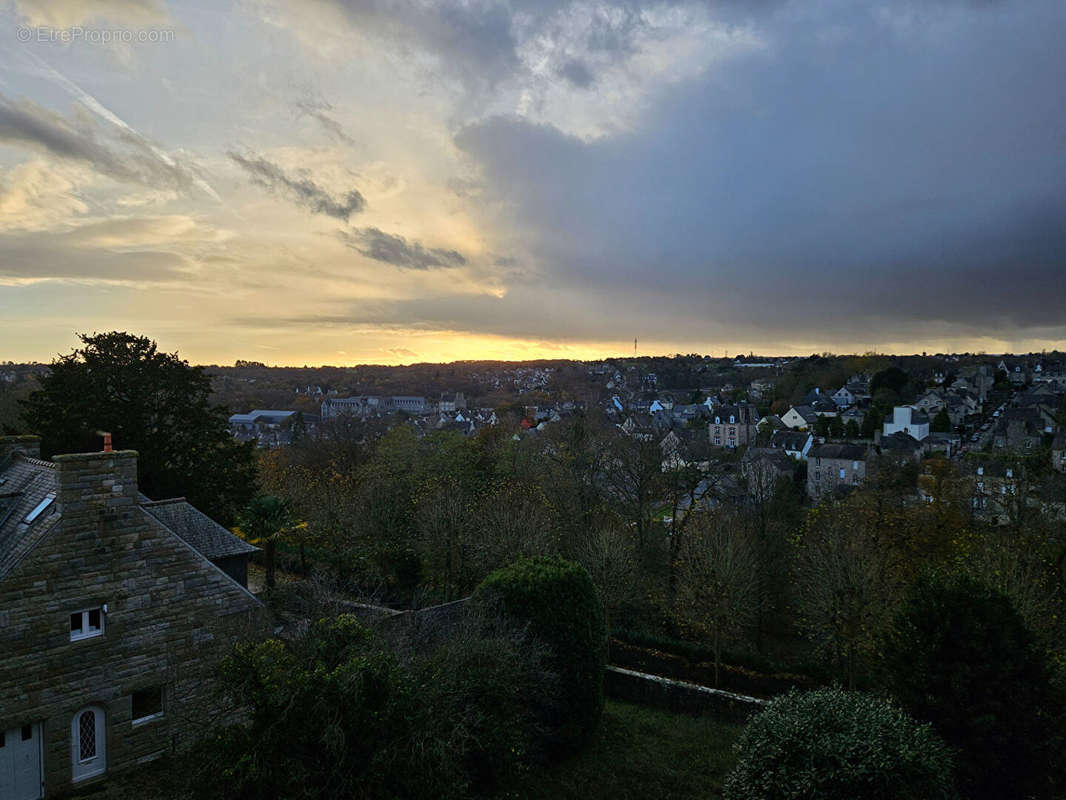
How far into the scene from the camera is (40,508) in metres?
11.2

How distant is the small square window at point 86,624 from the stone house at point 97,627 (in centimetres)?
2

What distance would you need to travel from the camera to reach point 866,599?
16875 mm

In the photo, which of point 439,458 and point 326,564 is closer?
point 326,564

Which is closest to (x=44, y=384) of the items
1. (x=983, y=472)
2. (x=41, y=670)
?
(x=41, y=670)

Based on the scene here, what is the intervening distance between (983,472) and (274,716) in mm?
37547

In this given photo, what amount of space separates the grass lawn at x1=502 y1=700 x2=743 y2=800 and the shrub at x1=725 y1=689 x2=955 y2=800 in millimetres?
2428

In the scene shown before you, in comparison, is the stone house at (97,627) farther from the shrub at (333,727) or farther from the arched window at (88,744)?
the shrub at (333,727)

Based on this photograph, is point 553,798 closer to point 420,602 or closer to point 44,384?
point 420,602

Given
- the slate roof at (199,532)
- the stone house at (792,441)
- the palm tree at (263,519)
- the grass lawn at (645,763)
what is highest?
the slate roof at (199,532)

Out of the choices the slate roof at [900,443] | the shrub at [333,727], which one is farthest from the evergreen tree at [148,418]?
the slate roof at [900,443]

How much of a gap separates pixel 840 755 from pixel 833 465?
4431 cm

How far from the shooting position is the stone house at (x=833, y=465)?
4677 centimetres

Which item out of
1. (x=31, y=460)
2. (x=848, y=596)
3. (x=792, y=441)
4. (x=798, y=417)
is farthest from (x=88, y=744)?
(x=798, y=417)

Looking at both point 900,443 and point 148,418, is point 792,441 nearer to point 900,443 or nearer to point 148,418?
point 900,443
